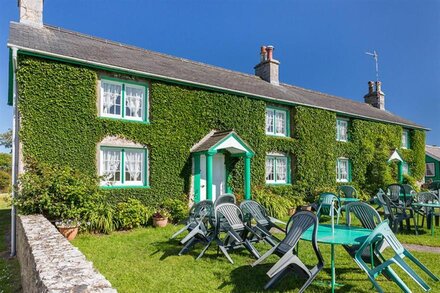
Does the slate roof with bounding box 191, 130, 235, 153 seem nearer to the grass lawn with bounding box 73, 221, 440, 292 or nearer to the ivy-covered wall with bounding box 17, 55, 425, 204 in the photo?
the ivy-covered wall with bounding box 17, 55, 425, 204

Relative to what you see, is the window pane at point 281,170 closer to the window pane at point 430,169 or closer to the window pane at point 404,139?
the window pane at point 404,139

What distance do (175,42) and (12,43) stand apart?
11984 millimetres

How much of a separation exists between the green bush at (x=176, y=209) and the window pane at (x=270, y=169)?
5.06 m

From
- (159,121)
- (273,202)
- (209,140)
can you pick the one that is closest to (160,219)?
(159,121)

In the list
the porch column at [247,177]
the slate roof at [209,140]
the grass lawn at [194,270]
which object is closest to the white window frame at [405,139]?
the porch column at [247,177]

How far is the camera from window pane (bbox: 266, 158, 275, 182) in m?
14.9

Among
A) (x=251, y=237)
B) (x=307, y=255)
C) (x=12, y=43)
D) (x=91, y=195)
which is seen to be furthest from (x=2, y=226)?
(x=307, y=255)

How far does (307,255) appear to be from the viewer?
21.9 ft

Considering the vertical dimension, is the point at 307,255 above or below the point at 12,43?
below

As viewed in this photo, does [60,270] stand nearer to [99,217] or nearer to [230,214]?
[230,214]

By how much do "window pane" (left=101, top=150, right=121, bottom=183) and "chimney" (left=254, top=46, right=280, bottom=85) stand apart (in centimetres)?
1098

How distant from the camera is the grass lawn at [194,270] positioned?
16.1ft

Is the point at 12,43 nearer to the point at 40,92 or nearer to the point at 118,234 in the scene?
the point at 40,92

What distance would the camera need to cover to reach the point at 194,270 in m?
5.69
